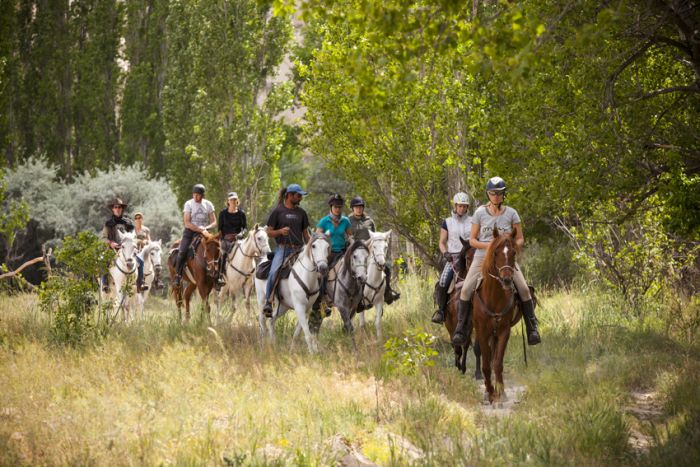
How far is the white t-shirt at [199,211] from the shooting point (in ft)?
60.3

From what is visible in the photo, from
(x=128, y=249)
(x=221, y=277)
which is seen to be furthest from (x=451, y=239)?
(x=128, y=249)

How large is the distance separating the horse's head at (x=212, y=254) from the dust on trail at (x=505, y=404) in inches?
302

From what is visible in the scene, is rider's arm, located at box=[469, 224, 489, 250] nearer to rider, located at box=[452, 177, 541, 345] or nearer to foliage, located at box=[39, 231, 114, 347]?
rider, located at box=[452, 177, 541, 345]

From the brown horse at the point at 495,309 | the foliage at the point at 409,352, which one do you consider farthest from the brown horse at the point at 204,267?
the foliage at the point at 409,352

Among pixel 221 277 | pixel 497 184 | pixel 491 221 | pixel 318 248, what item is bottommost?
pixel 221 277

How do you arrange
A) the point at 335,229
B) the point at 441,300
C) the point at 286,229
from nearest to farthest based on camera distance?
the point at 441,300, the point at 286,229, the point at 335,229

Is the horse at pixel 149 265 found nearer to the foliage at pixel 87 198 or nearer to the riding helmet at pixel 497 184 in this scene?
the riding helmet at pixel 497 184

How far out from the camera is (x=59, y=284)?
47.0ft

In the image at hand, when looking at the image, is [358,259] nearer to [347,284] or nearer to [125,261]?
[347,284]

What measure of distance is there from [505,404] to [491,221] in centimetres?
237

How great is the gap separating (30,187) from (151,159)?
22.8ft

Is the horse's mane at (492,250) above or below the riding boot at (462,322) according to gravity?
above

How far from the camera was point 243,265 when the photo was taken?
1842 cm

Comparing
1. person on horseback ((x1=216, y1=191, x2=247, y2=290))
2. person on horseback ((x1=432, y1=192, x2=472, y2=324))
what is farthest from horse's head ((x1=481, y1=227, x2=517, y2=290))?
person on horseback ((x1=216, y1=191, x2=247, y2=290))
